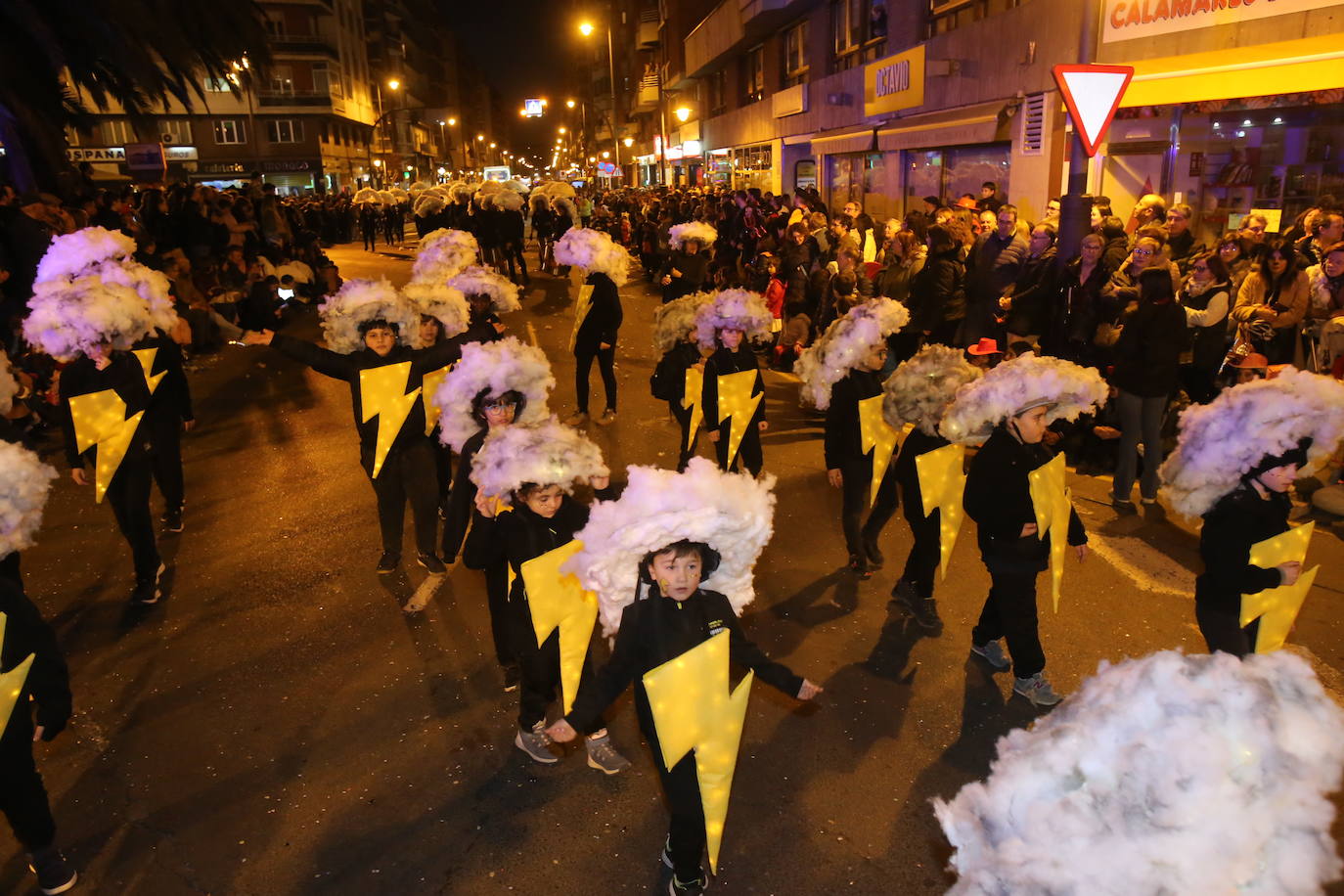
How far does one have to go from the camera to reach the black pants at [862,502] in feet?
18.9

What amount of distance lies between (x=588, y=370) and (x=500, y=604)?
5.65m

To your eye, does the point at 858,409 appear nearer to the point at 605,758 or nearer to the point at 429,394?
the point at 605,758

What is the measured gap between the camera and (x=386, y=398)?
5.67m

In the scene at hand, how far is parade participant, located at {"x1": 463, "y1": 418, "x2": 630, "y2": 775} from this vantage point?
3793 millimetres

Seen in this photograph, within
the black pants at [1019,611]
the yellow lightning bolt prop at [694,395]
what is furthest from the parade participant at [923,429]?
the yellow lightning bolt prop at [694,395]

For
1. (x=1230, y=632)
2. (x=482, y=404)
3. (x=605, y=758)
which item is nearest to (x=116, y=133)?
(x=482, y=404)

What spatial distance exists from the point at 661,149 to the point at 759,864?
4618 cm

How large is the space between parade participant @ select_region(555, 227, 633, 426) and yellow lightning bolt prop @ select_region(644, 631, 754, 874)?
666cm

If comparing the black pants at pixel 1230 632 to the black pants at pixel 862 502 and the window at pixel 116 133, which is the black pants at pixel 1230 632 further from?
the window at pixel 116 133

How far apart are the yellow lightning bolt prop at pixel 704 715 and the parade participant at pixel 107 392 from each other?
14.0ft

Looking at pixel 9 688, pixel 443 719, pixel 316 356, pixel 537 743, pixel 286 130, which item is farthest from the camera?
pixel 286 130

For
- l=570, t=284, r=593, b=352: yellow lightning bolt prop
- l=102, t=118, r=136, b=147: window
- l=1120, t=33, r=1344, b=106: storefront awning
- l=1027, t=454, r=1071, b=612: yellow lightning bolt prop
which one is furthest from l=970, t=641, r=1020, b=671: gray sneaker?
l=102, t=118, r=136, b=147: window

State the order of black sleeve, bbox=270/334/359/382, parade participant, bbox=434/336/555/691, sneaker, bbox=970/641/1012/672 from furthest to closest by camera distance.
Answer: black sleeve, bbox=270/334/359/382 < sneaker, bbox=970/641/1012/672 < parade participant, bbox=434/336/555/691

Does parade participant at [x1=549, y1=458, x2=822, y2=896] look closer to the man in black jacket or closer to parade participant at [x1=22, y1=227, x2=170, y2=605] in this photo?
the man in black jacket
